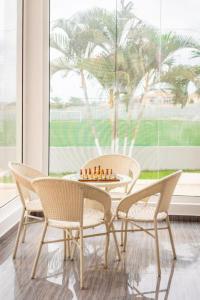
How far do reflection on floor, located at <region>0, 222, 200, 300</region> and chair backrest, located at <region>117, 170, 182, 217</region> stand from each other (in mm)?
499

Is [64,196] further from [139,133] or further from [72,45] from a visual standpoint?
[72,45]

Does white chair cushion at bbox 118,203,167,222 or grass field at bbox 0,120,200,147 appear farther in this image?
grass field at bbox 0,120,200,147

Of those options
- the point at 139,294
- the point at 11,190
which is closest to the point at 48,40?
the point at 11,190

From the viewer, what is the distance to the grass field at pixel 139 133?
5.86 meters

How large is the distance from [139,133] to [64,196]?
247cm

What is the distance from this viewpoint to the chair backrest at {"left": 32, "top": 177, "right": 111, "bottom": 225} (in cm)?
359

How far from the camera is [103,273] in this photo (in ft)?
13.0

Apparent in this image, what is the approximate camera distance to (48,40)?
5.90 metres

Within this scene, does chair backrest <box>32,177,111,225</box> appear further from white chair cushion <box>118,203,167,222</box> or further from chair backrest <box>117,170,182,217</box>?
white chair cushion <box>118,203,167,222</box>

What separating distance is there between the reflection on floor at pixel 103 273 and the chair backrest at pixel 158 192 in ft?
1.64

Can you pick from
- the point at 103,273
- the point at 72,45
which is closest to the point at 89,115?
the point at 72,45

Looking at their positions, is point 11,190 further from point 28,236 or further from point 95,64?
point 95,64

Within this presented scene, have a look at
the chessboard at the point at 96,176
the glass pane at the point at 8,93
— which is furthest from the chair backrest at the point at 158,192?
the glass pane at the point at 8,93

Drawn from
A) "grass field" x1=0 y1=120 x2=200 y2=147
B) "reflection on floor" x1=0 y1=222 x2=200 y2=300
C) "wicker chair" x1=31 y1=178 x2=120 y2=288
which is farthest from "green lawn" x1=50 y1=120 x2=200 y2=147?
"wicker chair" x1=31 y1=178 x2=120 y2=288
